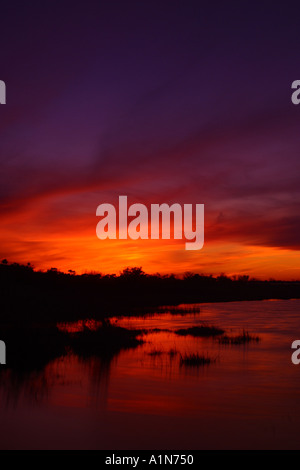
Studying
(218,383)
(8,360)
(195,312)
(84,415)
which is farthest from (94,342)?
(195,312)

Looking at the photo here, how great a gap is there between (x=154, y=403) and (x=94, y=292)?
53.3 metres

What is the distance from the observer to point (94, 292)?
220ft

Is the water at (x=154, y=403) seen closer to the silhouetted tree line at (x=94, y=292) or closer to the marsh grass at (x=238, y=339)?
the marsh grass at (x=238, y=339)

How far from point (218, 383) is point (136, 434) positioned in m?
5.89

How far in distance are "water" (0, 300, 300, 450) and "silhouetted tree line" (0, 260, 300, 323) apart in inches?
628

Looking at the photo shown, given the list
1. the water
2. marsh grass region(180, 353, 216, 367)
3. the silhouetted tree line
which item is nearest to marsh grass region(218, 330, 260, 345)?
the water

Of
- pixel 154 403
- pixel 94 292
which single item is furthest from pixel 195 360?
pixel 94 292

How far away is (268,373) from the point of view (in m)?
19.1

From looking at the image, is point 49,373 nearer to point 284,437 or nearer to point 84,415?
point 84,415

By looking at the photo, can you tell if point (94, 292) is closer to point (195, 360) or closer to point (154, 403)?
point (195, 360)

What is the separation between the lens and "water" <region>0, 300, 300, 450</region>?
1144 centimetres

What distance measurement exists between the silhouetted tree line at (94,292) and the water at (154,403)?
15.9 metres

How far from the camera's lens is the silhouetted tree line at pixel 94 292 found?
3966 centimetres
